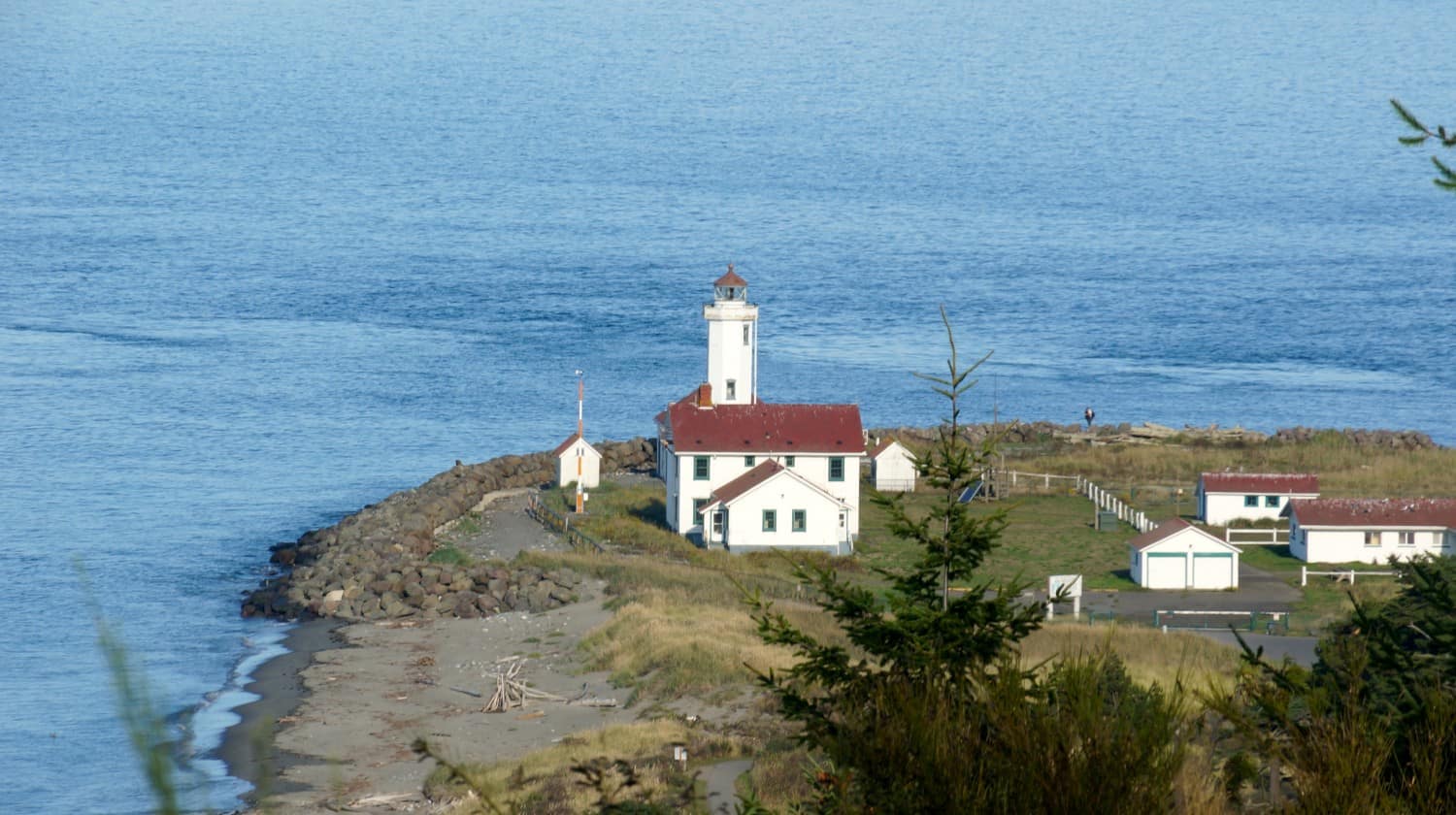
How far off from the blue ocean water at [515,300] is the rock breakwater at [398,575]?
129 cm

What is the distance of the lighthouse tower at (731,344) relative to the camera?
4497cm

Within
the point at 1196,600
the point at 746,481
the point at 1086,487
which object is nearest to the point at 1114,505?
the point at 1086,487

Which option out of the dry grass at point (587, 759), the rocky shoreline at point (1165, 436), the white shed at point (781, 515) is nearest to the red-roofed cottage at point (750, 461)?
the white shed at point (781, 515)

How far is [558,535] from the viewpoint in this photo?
1693 inches

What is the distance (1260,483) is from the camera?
142ft

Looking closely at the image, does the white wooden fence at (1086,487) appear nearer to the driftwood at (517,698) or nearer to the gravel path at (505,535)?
the gravel path at (505,535)

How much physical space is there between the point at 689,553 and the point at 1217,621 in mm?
11828

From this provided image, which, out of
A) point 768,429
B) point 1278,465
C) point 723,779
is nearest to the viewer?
point 723,779

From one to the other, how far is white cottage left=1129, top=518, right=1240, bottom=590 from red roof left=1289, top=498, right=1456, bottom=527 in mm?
3053

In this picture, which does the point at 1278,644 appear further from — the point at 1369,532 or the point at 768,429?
the point at 768,429

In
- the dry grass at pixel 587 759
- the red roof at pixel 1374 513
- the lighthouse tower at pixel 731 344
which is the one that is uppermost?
the lighthouse tower at pixel 731 344

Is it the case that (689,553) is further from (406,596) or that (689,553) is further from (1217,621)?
(1217,621)

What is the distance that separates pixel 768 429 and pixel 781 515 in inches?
114

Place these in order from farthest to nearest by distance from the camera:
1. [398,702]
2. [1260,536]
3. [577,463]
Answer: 1. [577,463]
2. [1260,536]
3. [398,702]
